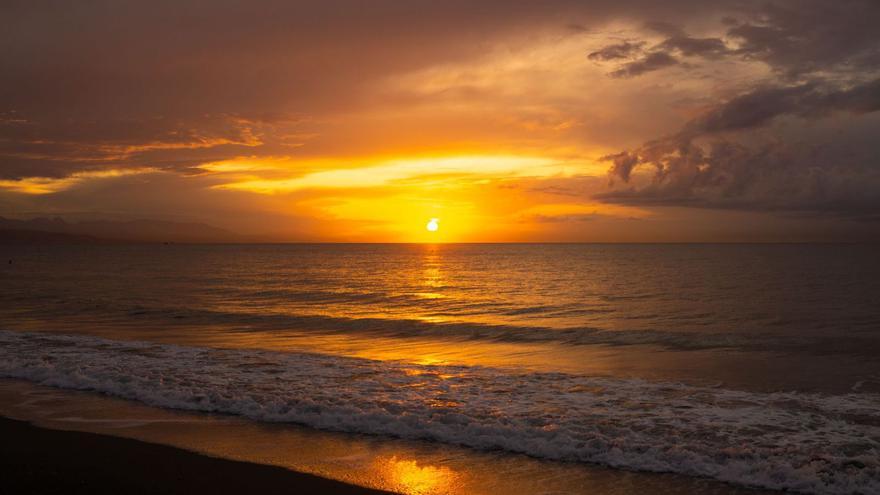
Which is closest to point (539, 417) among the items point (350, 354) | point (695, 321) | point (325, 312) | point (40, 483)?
point (40, 483)

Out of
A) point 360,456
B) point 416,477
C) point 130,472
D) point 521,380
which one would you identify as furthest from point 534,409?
point 130,472

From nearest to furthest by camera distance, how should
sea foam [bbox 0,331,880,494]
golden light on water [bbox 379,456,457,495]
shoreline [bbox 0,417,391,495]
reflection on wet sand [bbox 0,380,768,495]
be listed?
shoreline [bbox 0,417,391,495] → golden light on water [bbox 379,456,457,495] → reflection on wet sand [bbox 0,380,768,495] → sea foam [bbox 0,331,880,494]

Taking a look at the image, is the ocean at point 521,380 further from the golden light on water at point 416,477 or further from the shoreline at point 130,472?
the shoreline at point 130,472

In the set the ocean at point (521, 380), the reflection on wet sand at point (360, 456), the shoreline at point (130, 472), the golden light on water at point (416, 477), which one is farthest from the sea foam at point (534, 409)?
the shoreline at point (130, 472)

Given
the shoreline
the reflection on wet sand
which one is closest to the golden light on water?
the reflection on wet sand

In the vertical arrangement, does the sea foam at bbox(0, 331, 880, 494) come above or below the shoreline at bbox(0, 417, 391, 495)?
below

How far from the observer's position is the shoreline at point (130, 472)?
8500mm

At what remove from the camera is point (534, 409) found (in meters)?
13.1

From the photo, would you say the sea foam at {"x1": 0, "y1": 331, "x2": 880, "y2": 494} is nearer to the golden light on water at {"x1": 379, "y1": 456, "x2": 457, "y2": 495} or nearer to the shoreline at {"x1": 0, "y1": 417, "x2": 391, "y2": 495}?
the golden light on water at {"x1": 379, "y1": 456, "x2": 457, "y2": 495}

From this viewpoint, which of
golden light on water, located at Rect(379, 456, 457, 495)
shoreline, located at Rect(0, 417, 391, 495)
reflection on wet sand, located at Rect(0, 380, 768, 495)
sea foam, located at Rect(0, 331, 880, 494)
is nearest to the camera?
shoreline, located at Rect(0, 417, 391, 495)

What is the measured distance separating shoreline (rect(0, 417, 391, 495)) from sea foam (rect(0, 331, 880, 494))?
106 inches

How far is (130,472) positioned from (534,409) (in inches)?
300

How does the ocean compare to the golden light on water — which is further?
the ocean

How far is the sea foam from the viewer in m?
9.99
